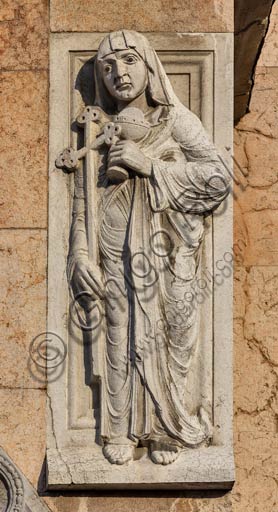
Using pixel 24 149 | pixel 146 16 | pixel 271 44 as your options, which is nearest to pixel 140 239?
pixel 24 149

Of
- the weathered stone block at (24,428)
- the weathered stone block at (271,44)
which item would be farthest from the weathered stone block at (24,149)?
the weathered stone block at (271,44)

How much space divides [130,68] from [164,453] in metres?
1.89

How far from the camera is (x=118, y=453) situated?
35.0 ft

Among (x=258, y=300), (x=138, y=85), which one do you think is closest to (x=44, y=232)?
(x=138, y=85)

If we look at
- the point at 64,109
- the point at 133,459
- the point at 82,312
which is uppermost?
the point at 64,109

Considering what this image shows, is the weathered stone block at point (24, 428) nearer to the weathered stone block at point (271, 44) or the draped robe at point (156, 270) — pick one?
the draped robe at point (156, 270)

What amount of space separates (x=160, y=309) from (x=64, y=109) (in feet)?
3.72

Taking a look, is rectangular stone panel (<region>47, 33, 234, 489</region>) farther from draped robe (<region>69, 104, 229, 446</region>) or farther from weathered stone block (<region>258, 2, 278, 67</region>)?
weathered stone block (<region>258, 2, 278, 67</region>)

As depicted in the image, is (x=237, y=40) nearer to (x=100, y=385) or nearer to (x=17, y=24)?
(x=17, y=24)

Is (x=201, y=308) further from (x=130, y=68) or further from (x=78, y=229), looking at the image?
(x=130, y=68)

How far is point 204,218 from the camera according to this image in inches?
429

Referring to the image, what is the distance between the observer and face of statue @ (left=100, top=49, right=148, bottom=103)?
1089 centimetres

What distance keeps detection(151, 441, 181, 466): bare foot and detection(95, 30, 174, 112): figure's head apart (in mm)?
1686

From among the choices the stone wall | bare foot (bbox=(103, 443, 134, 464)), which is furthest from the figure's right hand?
bare foot (bbox=(103, 443, 134, 464))
